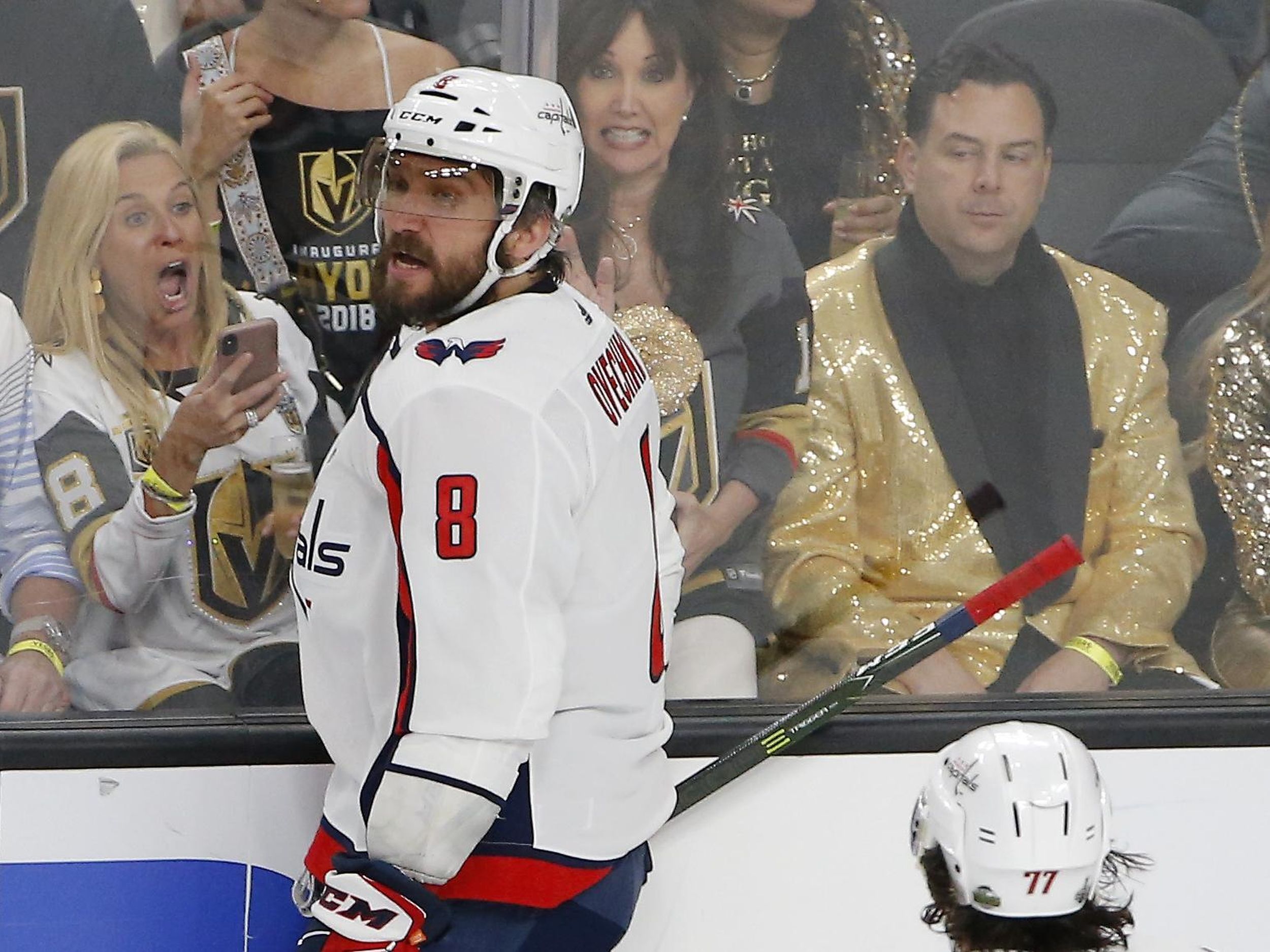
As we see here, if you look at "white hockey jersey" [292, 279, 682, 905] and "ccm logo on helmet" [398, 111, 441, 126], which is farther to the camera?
"ccm logo on helmet" [398, 111, 441, 126]

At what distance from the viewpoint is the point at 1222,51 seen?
119 inches

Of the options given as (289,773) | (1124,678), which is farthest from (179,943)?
(1124,678)

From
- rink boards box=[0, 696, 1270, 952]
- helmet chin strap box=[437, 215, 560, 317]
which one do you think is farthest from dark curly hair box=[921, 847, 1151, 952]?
rink boards box=[0, 696, 1270, 952]

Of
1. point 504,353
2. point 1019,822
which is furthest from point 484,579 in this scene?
point 1019,822

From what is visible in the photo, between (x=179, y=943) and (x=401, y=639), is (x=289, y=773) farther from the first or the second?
(x=401, y=639)

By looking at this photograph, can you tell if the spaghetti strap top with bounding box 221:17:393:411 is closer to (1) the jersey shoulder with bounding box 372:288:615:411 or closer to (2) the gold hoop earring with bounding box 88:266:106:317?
(2) the gold hoop earring with bounding box 88:266:106:317

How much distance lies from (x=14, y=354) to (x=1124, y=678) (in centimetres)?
184

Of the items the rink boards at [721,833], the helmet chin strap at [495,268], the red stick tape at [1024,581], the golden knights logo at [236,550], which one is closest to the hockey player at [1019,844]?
the helmet chin strap at [495,268]

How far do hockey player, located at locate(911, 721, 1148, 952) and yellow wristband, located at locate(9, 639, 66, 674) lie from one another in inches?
58.4

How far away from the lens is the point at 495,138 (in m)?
2.30

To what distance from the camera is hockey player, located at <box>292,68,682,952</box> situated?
2.12m

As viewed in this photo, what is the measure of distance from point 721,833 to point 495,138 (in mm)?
1218

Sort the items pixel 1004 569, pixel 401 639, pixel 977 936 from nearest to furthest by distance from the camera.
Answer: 1. pixel 977 936
2. pixel 401 639
3. pixel 1004 569

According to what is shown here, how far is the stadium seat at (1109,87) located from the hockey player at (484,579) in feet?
3.01
